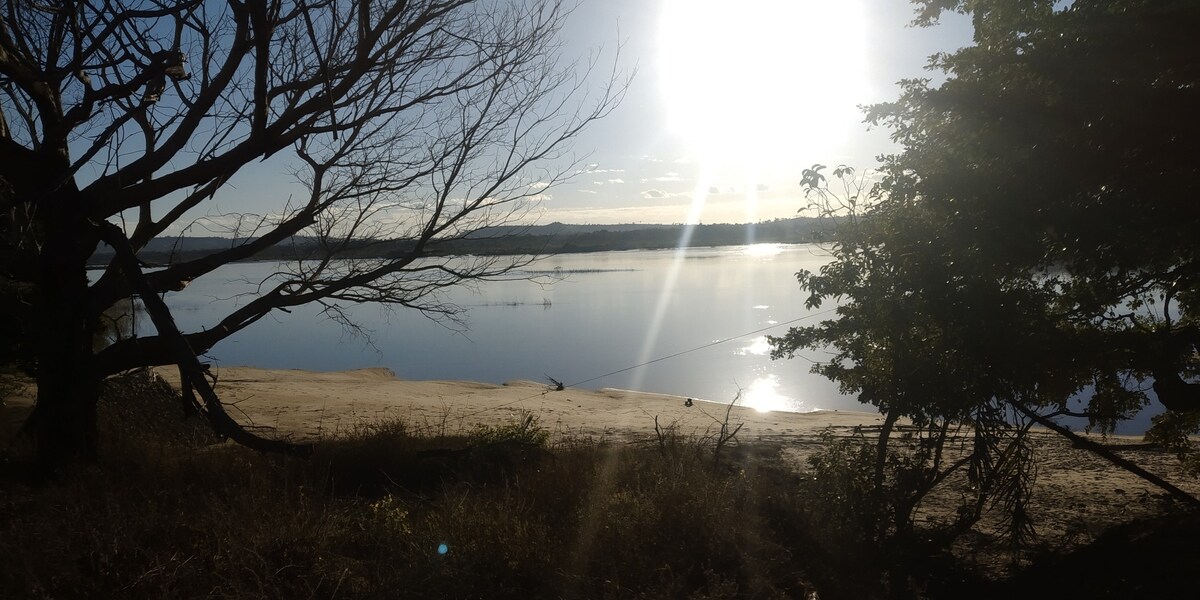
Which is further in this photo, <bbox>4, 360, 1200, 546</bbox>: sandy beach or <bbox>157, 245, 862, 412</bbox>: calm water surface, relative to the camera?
<bbox>157, 245, 862, 412</bbox>: calm water surface

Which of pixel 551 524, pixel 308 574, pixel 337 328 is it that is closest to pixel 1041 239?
pixel 551 524

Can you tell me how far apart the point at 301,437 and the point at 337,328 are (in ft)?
96.6

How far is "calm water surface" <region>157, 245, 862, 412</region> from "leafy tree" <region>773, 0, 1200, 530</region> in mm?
7443

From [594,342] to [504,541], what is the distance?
918 inches

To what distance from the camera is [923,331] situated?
18.7 ft

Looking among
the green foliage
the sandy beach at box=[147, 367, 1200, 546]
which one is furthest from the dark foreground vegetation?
the sandy beach at box=[147, 367, 1200, 546]

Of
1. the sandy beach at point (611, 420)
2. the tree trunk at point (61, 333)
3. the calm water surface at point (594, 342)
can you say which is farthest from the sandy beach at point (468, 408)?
the tree trunk at point (61, 333)

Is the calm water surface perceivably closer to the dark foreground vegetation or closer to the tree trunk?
the tree trunk

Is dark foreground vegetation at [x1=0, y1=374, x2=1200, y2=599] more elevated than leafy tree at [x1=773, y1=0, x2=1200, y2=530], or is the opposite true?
leafy tree at [x1=773, y1=0, x2=1200, y2=530]

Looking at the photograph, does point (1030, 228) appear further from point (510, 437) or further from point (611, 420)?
point (611, 420)

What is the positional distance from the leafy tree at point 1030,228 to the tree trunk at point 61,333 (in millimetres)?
6175

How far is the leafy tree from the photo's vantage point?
16.7ft

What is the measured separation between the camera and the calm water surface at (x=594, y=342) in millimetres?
21812

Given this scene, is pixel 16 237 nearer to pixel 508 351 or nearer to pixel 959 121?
pixel 959 121
